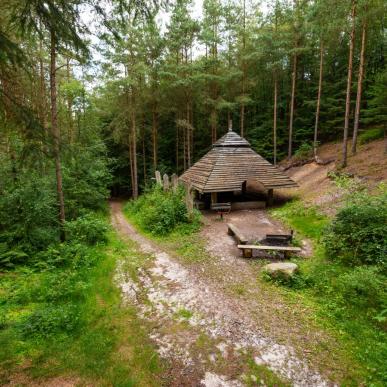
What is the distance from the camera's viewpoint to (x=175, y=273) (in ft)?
23.6

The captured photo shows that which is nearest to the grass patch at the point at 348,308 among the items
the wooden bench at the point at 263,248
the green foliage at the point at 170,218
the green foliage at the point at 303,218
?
the wooden bench at the point at 263,248

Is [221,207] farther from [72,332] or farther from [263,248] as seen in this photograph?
[72,332]

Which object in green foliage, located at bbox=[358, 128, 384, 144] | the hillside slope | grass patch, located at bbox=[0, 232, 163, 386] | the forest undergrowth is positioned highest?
green foliage, located at bbox=[358, 128, 384, 144]

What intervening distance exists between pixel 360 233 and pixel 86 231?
387 inches

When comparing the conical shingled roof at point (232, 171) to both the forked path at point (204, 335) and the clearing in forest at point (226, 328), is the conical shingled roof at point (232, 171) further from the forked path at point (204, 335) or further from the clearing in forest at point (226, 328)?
the forked path at point (204, 335)

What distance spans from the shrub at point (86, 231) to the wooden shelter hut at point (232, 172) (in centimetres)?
535

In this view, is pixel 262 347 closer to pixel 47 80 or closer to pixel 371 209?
pixel 371 209

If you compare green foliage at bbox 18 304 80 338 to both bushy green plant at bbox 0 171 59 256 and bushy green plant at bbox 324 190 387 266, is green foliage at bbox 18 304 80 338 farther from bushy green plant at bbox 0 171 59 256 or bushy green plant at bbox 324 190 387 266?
bushy green plant at bbox 324 190 387 266

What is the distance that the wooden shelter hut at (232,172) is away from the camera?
13.7 metres

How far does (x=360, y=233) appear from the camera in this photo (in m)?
6.97

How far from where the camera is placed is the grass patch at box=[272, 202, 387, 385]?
396 cm

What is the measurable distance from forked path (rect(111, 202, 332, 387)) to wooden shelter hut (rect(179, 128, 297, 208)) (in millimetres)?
7271

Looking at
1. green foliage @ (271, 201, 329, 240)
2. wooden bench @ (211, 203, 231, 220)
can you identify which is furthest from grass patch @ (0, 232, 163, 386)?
wooden bench @ (211, 203, 231, 220)

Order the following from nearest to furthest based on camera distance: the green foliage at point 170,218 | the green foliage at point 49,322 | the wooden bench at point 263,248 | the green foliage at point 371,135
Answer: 1. the green foliage at point 49,322
2. the wooden bench at point 263,248
3. the green foliage at point 170,218
4. the green foliage at point 371,135
